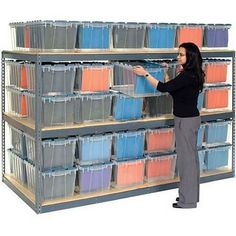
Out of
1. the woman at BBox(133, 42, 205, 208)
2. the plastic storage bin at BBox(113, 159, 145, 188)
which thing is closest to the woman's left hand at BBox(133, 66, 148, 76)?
the woman at BBox(133, 42, 205, 208)

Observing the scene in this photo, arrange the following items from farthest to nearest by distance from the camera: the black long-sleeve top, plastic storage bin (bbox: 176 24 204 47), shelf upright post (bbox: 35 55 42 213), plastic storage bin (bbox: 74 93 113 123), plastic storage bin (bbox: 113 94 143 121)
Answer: plastic storage bin (bbox: 176 24 204 47) < plastic storage bin (bbox: 113 94 143 121) < plastic storage bin (bbox: 74 93 113 123) < the black long-sleeve top < shelf upright post (bbox: 35 55 42 213)

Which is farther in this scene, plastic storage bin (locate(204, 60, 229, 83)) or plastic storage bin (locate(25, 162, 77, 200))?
plastic storage bin (locate(204, 60, 229, 83))

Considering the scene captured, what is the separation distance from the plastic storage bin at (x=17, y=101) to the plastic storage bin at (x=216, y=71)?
259 centimetres

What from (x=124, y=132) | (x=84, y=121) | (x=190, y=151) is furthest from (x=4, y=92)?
(x=190, y=151)

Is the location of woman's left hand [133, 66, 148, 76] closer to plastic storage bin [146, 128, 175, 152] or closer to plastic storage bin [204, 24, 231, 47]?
plastic storage bin [146, 128, 175, 152]

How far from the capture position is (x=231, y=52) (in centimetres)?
697

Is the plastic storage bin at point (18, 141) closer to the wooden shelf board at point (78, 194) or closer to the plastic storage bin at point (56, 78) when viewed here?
the wooden shelf board at point (78, 194)

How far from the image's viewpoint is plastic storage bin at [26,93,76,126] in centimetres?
544

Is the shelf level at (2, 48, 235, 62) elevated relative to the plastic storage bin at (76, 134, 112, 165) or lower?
elevated

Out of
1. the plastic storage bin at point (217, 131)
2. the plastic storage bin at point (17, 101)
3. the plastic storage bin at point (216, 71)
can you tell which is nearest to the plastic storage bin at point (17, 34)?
the plastic storage bin at point (17, 101)

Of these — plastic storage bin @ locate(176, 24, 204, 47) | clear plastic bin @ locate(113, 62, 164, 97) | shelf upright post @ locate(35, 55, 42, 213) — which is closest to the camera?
shelf upright post @ locate(35, 55, 42, 213)

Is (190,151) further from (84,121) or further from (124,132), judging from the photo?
(84,121)

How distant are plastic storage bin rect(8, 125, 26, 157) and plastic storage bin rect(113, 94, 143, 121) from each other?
123 cm

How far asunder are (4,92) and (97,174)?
1729 mm
